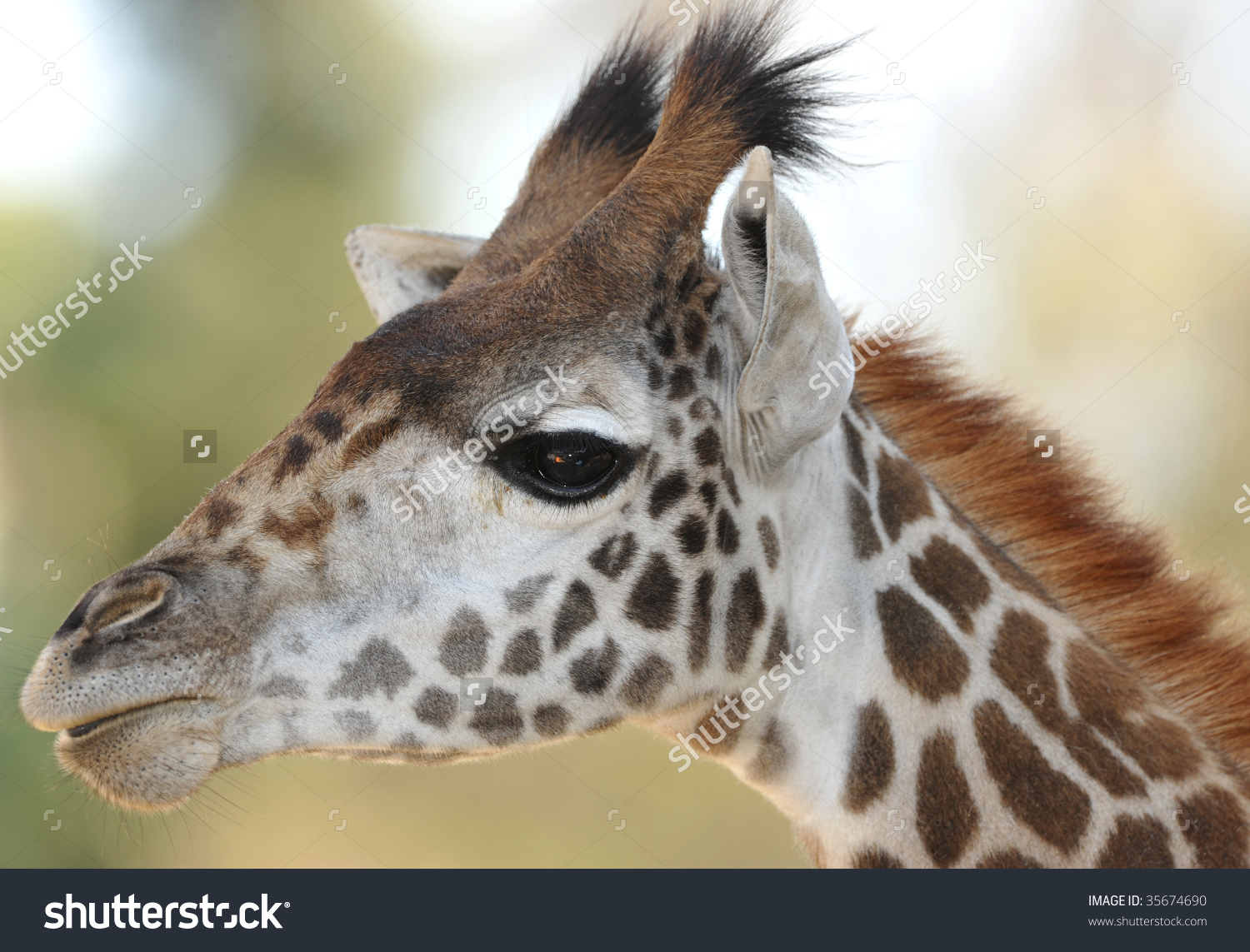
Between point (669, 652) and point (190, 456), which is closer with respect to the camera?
point (669, 652)

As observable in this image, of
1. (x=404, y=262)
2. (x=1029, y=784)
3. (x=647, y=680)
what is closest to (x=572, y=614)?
(x=647, y=680)

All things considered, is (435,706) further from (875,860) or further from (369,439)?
(875,860)

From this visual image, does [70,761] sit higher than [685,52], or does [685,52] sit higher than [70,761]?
[685,52]

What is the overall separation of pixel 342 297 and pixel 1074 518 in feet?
30.5

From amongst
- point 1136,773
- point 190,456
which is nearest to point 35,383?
point 190,456

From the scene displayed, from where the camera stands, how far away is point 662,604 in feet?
8.16

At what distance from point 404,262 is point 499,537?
1.70 meters

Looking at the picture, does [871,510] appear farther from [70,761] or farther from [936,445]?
[70,761]

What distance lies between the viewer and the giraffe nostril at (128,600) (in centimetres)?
224

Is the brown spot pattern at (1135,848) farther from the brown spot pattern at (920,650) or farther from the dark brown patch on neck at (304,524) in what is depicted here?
the dark brown patch on neck at (304,524)

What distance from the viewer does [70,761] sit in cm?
227

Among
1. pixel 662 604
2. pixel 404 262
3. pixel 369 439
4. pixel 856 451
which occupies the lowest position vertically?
pixel 662 604

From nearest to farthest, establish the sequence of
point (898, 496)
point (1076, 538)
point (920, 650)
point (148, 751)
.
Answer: point (148, 751), point (920, 650), point (898, 496), point (1076, 538)

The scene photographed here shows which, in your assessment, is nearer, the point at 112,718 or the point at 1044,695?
the point at 112,718
